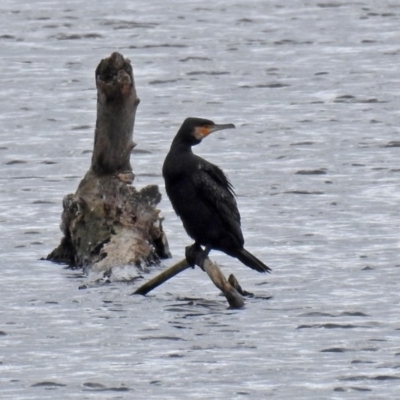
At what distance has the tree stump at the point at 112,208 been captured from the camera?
13.3 metres

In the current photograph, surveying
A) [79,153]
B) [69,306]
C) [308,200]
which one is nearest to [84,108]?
[79,153]

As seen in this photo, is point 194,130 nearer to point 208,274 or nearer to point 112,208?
point 208,274

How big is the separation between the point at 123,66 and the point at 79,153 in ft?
21.0

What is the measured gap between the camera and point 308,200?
16.8 metres

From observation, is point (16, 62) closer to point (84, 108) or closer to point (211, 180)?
point (84, 108)

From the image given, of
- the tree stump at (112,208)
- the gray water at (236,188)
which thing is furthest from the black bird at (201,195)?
the tree stump at (112,208)

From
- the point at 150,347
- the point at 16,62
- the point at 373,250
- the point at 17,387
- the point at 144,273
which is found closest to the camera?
the point at 17,387

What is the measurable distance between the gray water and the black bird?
49 centimetres

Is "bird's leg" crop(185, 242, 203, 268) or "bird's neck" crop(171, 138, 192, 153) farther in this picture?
"bird's neck" crop(171, 138, 192, 153)

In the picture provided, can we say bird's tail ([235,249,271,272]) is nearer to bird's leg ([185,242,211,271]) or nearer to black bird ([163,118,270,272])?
black bird ([163,118,270,272])

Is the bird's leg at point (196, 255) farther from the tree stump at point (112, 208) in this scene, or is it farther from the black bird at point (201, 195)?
the tree stump at point (112, 208)

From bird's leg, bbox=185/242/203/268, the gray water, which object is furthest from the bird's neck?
the gray water

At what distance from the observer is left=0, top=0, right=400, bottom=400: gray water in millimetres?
11203

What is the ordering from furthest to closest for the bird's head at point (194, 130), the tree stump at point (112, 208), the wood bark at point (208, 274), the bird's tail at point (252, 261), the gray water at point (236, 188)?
the tree stump at point (112, 208) < the bird's tail at point (252, 261) < the bird's head at point (194, 130) < the wood bark at point (208, 274) < the gray water at point (236, 188)
